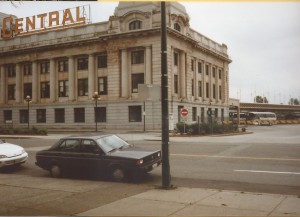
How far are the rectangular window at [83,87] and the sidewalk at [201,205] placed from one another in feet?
148

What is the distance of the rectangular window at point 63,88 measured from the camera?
2142 inches

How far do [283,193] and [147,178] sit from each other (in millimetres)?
4215

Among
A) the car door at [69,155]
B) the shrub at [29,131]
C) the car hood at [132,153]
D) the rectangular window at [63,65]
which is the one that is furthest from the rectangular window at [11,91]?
the car hood at [132,153]

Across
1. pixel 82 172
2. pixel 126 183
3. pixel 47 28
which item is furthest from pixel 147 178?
pixel 47 28

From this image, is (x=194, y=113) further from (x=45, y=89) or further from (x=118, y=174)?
(x=118, y=174)

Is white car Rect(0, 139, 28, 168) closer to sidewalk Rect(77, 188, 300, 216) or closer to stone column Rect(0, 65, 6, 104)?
sidewalk Rect(77, 188, 300, 216)

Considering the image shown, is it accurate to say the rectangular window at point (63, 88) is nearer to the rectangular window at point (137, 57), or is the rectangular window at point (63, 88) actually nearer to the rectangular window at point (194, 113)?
the rectangular window at point (137, 57)

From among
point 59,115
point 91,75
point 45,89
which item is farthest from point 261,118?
point 45,89

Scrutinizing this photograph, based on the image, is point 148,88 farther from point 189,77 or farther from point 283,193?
point 189,77

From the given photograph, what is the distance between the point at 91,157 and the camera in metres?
11.4

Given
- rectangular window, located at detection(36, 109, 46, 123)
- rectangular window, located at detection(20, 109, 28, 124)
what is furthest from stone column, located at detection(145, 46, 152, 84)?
rectangular window, located at detection(20, 109, 28, 124)

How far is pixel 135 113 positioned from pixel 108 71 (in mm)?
7303

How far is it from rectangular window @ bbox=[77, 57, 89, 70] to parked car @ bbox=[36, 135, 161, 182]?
4144cm

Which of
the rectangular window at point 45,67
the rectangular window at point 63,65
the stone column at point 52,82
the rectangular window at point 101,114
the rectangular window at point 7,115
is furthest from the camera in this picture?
the rectangular window at point 7,115
